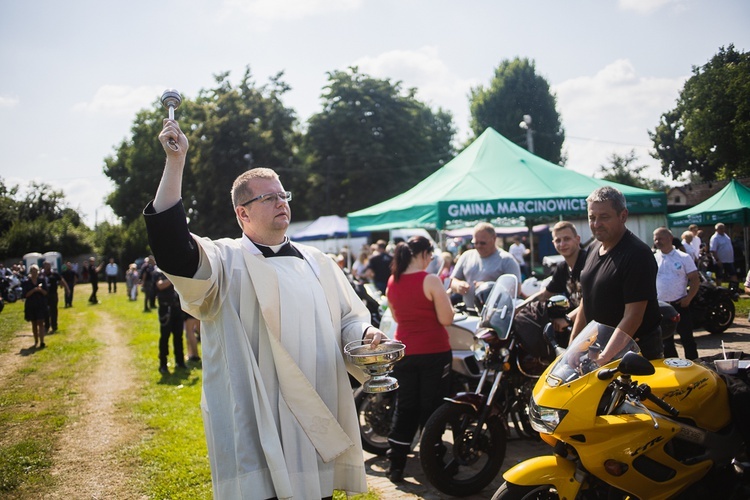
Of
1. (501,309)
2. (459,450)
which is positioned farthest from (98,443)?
(501,309)

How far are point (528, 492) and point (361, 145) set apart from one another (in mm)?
35156

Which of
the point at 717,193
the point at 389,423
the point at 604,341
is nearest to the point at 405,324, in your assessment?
the point at 389,423

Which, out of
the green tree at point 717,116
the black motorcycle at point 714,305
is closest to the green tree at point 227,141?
the black motorcycle at point 714,305

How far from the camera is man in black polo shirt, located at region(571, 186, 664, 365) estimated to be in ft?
11.2

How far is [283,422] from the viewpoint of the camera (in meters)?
2.35

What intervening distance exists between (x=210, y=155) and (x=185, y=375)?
29.9 m

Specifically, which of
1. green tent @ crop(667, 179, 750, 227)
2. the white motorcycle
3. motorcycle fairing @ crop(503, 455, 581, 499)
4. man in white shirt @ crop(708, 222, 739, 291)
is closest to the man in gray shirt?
the white motorcycle

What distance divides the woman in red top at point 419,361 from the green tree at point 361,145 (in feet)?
106

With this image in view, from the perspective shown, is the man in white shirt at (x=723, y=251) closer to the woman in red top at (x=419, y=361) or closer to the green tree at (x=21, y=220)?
the woman in red top at (x=419, y=361)

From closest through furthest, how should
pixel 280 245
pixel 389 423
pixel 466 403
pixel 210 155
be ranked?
pixel 280 245, pixel 466 403, pixel 389 423, pixel 210 155

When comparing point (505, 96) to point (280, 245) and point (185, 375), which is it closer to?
point (185, 375)

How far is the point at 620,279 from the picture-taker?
3.50 metres

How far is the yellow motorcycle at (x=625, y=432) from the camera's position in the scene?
2572 mm

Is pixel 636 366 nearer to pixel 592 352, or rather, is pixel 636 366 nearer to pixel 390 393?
pixel 592 352
